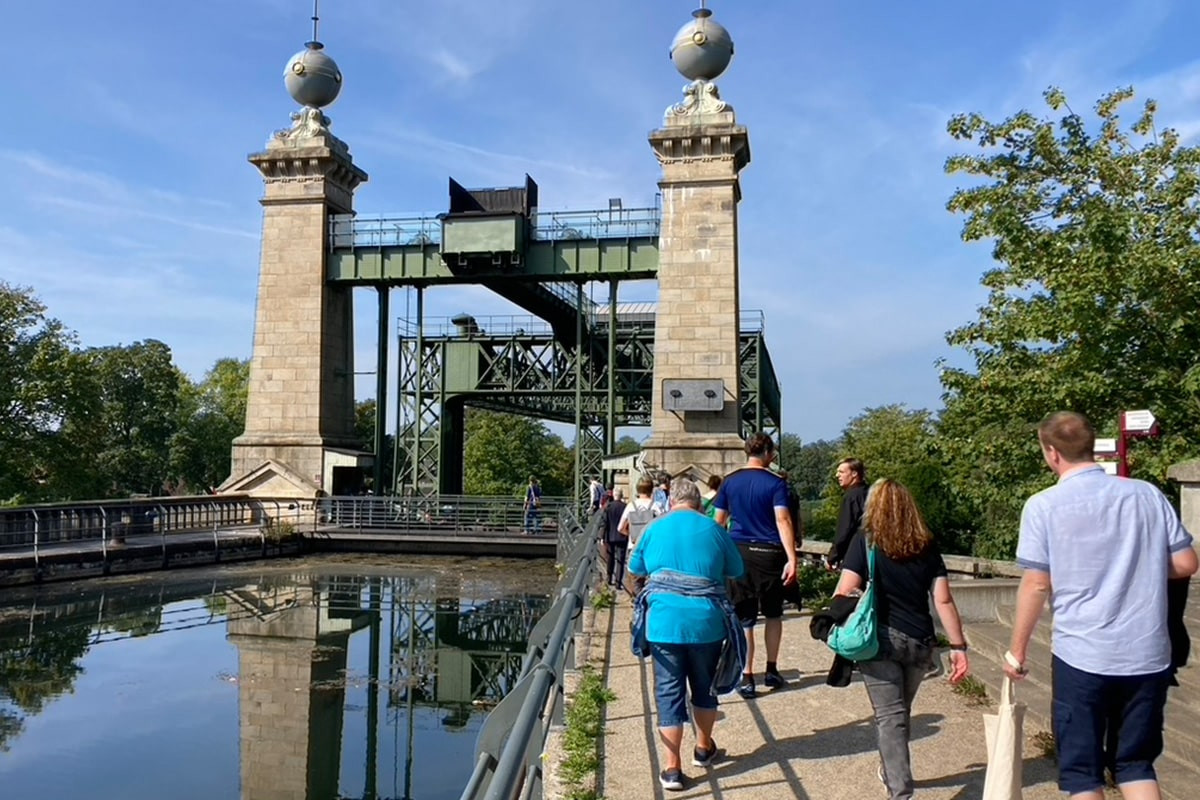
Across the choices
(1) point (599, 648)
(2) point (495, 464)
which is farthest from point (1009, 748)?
(2) point (495, 464)

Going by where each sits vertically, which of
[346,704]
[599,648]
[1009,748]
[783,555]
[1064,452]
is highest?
[1064,452]

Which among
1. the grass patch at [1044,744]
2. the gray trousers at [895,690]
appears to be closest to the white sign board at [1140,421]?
the grass patch at [1044,744]

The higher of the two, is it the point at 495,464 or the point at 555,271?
the point at 555,271

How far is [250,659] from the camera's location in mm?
12227

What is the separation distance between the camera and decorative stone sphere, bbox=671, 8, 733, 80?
2438cm

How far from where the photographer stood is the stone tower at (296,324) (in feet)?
87.4

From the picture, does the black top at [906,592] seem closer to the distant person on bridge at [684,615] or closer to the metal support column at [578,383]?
the distant person on bridge at [684,615]

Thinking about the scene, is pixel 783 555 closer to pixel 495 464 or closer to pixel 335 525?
pixel 335 525

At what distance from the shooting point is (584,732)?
5.75m

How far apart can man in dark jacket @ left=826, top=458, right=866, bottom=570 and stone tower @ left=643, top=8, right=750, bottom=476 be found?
16474 mm

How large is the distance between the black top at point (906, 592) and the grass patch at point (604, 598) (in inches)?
279

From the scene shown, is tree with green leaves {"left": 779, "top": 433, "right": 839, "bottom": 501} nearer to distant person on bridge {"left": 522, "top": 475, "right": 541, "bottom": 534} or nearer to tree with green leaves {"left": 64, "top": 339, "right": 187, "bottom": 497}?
tree with green leaves {"left": 64, "top": 339, "right": 187, "bottom": 497}

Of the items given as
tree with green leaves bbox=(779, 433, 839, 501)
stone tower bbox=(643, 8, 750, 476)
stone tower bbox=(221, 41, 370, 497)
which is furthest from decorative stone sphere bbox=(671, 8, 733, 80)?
tree with green leaves bbox=(779, 433, 839, 501)

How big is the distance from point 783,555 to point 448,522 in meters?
21.3
